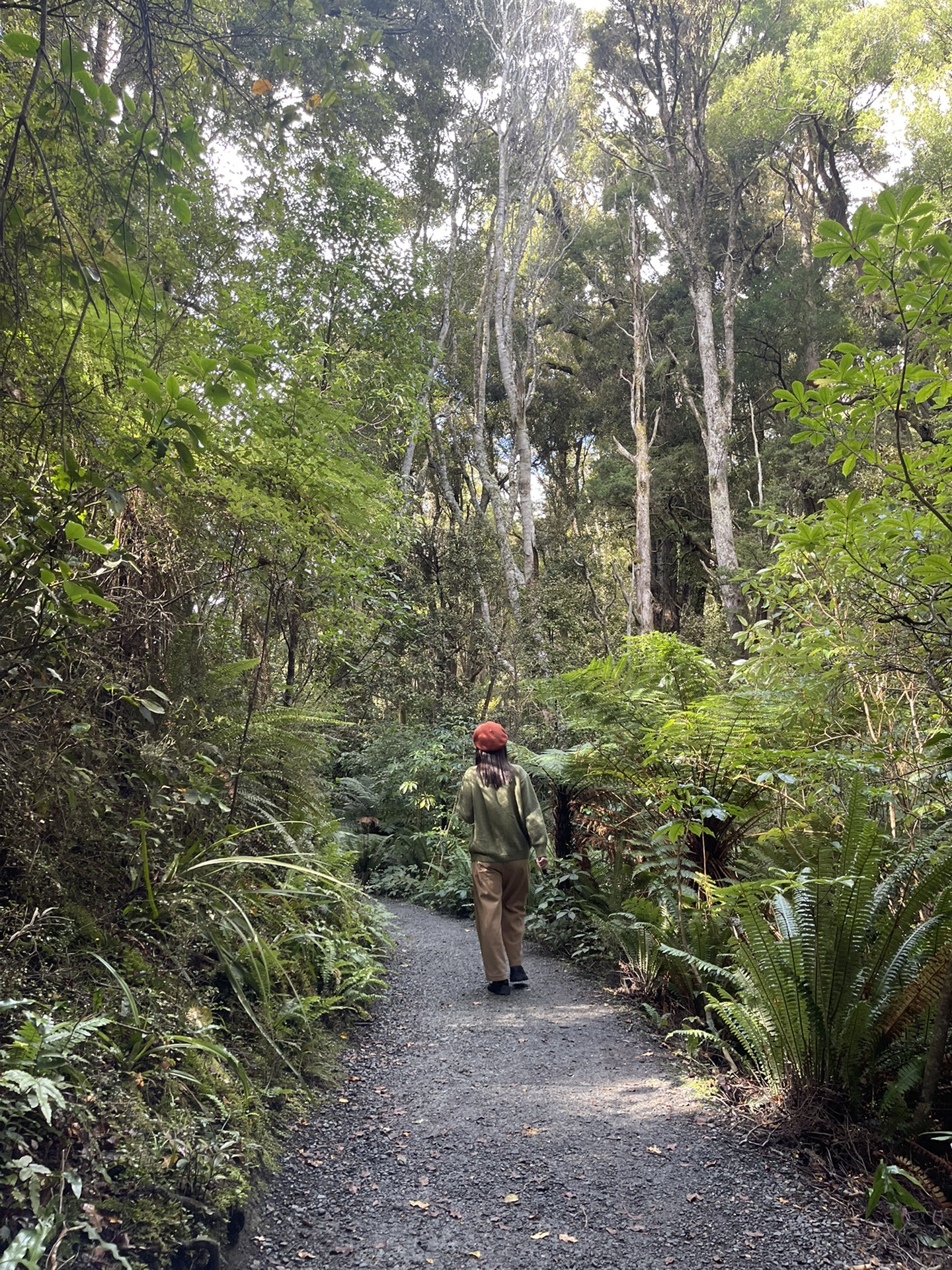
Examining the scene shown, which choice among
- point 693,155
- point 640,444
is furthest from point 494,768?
point 693,155

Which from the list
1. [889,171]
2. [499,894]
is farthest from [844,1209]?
[889,171]

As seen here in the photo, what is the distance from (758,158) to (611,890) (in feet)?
69.9

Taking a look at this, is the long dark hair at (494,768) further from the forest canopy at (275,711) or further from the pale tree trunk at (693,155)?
the pale tree trunk at (693,155)

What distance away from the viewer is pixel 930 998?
3107 mm

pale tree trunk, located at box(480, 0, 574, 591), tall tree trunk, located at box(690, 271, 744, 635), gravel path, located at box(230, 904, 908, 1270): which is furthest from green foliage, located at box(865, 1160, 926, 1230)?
pale tree trunk, located at box(480, 0, 574, 591)

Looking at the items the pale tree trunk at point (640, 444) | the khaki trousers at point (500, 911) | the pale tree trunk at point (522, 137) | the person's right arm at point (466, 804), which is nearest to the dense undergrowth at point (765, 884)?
the khaki trousers at point (500, 911)

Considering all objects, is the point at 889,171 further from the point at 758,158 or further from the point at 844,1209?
the point at 844,1209

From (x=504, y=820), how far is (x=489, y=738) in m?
0.68

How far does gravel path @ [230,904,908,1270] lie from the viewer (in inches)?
98.7

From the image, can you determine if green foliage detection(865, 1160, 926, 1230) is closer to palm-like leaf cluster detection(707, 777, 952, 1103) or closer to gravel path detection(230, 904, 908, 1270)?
gravel path detection(230, 904, 908, 1270)

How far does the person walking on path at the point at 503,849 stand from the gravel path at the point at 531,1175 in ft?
3.60

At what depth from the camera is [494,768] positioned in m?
6.00

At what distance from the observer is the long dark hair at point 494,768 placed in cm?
593

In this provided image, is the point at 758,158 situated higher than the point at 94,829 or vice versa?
the point at 758,158
